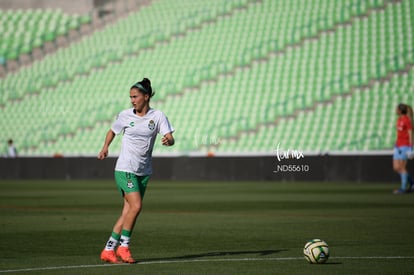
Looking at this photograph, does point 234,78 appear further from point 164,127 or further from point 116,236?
point 116,236

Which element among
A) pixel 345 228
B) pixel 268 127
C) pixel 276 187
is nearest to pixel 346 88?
pixel 268 127

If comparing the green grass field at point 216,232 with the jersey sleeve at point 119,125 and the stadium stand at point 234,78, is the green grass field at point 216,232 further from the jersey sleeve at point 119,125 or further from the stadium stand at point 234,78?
the stadium stand at point 234,78

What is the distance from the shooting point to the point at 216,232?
1430cm

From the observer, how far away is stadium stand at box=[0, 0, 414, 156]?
123 feet

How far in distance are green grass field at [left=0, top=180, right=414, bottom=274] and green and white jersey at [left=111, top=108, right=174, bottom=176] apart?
1099mm

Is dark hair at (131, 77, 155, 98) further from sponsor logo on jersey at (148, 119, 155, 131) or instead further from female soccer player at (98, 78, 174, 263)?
sponsor logo on jersey at (148, 119, 155, 131)

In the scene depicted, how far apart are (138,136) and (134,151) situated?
180mm

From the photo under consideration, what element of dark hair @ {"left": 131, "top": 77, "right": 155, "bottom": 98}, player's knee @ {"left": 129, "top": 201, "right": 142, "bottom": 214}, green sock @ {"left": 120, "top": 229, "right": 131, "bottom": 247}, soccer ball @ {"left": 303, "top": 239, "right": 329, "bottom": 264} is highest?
dark hair @ {"left": 131, "top": 77, "right": 155, "bottom": 98}

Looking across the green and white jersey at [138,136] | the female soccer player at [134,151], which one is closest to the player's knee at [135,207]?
the female soccer player at [134,151]

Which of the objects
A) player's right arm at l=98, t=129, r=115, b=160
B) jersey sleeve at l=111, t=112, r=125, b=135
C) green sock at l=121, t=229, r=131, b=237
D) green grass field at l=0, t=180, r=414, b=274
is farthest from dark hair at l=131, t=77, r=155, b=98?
green grass field at l=0, t=180, r=414, b=274

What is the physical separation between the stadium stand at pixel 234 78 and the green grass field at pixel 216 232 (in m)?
12.0

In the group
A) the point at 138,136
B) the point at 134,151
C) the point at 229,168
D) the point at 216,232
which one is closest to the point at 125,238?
the point at 134,151

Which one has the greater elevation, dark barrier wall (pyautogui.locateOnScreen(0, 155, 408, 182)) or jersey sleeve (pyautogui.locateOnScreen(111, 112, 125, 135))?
jersey sleeve (pyautogui.locateOnScreen(111, 112, 125, 135))

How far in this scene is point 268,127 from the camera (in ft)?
126
